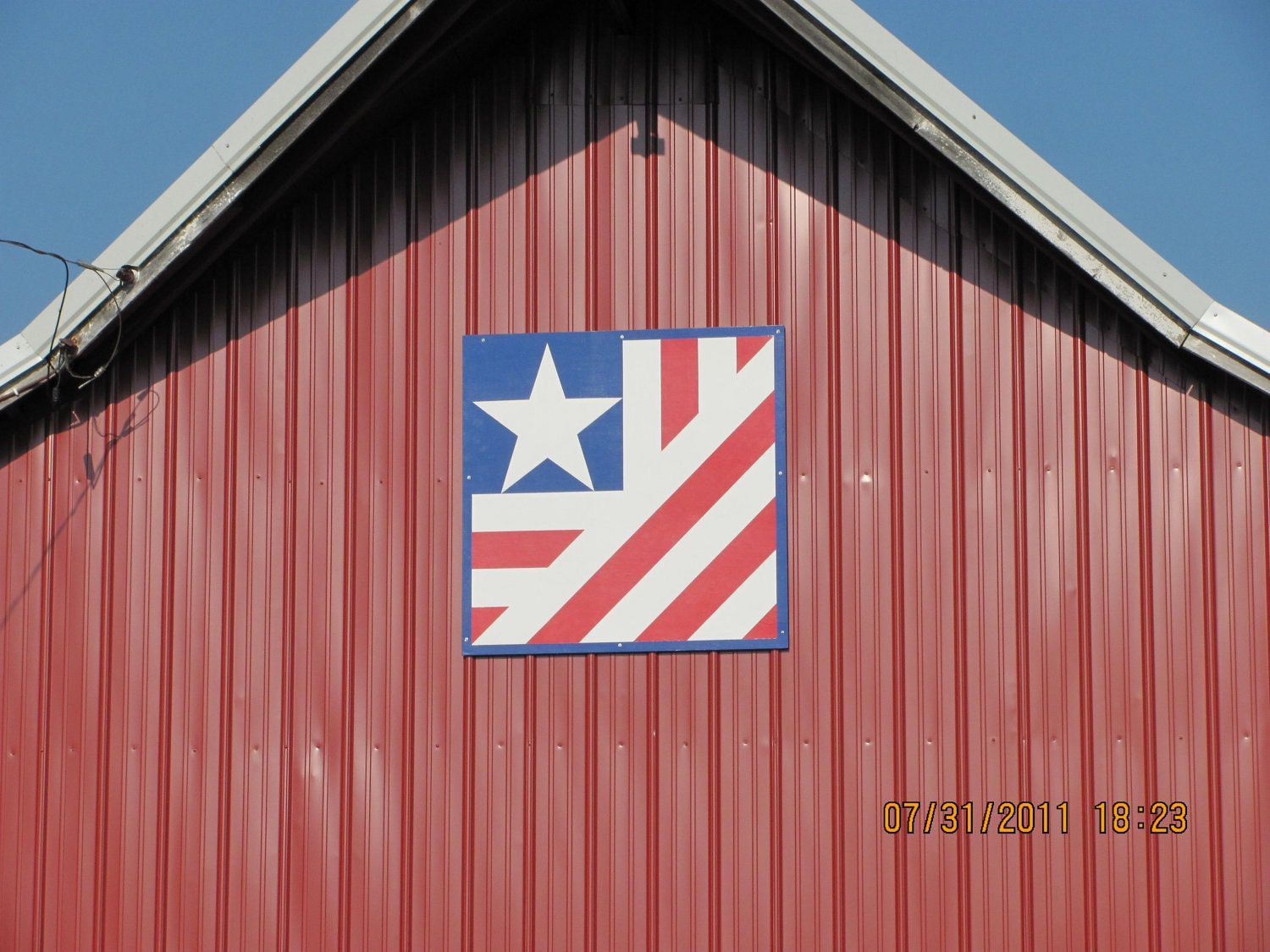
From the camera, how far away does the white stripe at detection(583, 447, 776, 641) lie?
4961mm

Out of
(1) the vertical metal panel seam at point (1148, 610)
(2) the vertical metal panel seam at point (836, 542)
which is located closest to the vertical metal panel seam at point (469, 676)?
(2) the vertical metal panel seam at point (836, 542)

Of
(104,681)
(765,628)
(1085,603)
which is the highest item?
(1085,603)

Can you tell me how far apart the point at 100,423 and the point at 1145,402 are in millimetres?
4660

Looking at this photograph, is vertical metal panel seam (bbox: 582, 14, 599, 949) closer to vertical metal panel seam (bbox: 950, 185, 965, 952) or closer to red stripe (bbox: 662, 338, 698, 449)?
red stripe (bbox: 662, 338, 698, 449)

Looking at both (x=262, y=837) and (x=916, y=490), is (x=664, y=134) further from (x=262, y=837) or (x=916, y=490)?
(x=262, y=837)

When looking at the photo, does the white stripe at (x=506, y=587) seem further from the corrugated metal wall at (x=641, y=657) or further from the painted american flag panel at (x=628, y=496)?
the corrugated metal wall at (x=641, y=657)

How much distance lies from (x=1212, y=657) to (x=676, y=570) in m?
2.28

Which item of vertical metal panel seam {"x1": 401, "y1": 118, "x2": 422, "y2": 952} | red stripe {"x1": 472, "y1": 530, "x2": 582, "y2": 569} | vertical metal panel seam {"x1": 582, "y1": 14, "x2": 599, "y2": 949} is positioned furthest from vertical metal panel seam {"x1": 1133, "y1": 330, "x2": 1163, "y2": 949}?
vertical metal panel seam {"x1": 401, "y1": 118, "x2": 422, "y2": 952}

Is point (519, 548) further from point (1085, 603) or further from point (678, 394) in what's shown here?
point (1085, 603)

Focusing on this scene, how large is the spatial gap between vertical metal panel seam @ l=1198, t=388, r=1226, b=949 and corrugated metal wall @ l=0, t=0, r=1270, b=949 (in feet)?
0.06

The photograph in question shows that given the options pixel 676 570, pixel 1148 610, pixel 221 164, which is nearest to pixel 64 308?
pixel 221 164

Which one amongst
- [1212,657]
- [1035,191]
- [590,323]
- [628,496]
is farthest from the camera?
[590,323]

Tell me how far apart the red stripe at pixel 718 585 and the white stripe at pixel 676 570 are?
29mm

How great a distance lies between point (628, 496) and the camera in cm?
500
